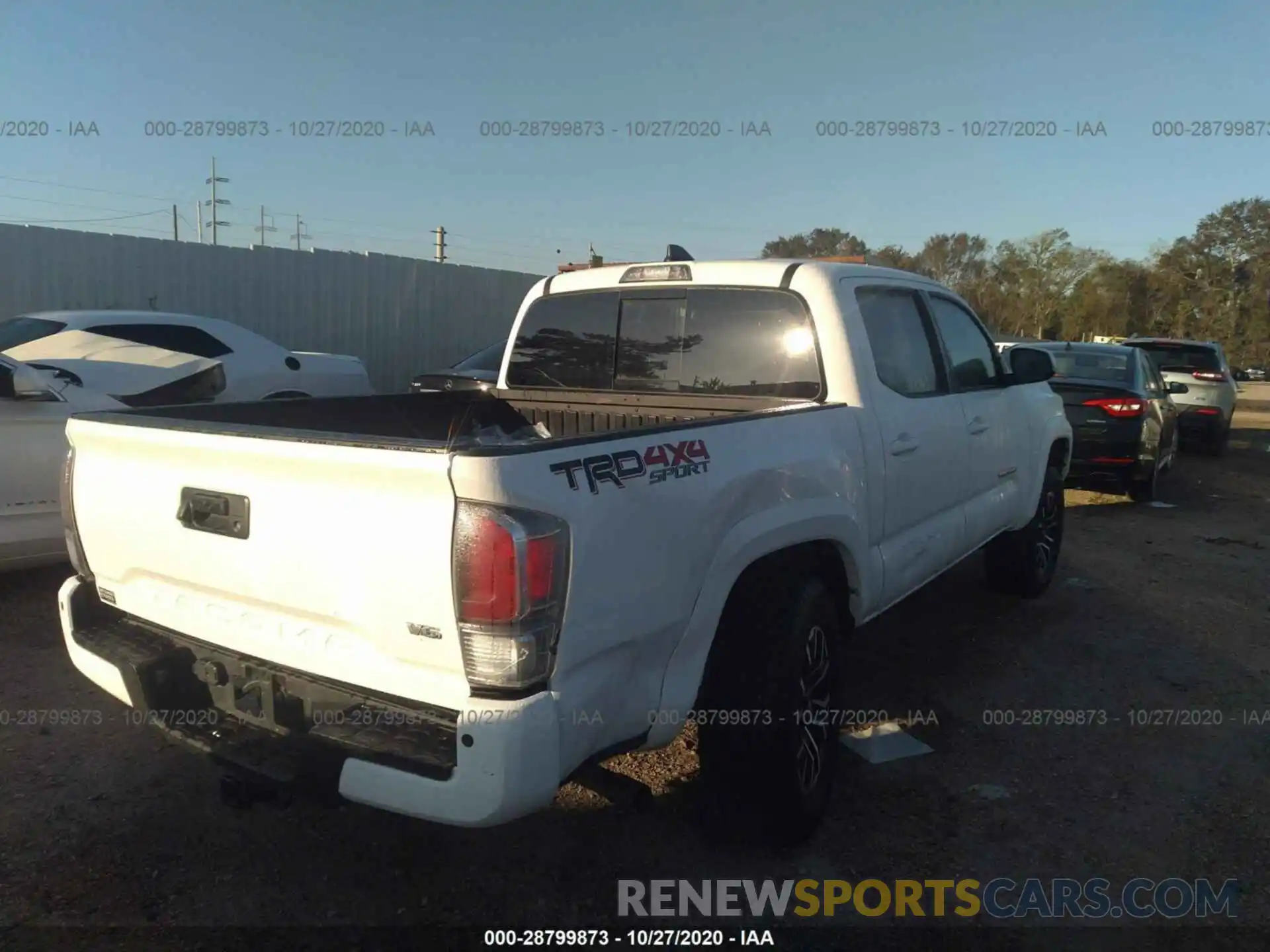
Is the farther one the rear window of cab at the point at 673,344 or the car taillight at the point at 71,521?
the rear window of cab at the point at 673,344

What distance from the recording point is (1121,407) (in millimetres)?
8953

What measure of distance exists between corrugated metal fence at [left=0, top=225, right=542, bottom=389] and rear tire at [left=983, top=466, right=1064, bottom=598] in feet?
35.6

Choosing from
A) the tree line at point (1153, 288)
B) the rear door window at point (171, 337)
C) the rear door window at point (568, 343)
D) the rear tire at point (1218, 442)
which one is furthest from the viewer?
the tree line at point (1153, 288)

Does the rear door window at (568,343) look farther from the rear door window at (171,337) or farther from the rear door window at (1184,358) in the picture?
the rear door window at (1184,358)

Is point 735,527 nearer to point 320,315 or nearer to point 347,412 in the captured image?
point 347,412

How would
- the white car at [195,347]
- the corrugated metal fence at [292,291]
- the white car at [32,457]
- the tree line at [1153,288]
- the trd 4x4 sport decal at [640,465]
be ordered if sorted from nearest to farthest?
the trd 4x4 sport decal at [640,465] → the white car at [32,457] → the white car at [195,347] → the corrugated metal fence at [292,291] → the tree line at [1153,288]

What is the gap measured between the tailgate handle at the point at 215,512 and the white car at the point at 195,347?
13.7 ft

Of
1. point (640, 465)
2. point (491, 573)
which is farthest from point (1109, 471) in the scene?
point (491, 573)

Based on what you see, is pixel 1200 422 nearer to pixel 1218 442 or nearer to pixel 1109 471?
pixel 1218 442

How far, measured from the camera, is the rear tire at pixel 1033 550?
5.71 meters

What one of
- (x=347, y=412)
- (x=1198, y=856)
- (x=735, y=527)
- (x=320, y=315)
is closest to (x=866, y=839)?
(x=1198, y=856)

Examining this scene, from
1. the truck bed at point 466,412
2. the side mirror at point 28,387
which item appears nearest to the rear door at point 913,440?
the truck bed at point 466,412

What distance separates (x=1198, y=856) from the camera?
317cm

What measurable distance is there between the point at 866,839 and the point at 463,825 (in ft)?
5.55
